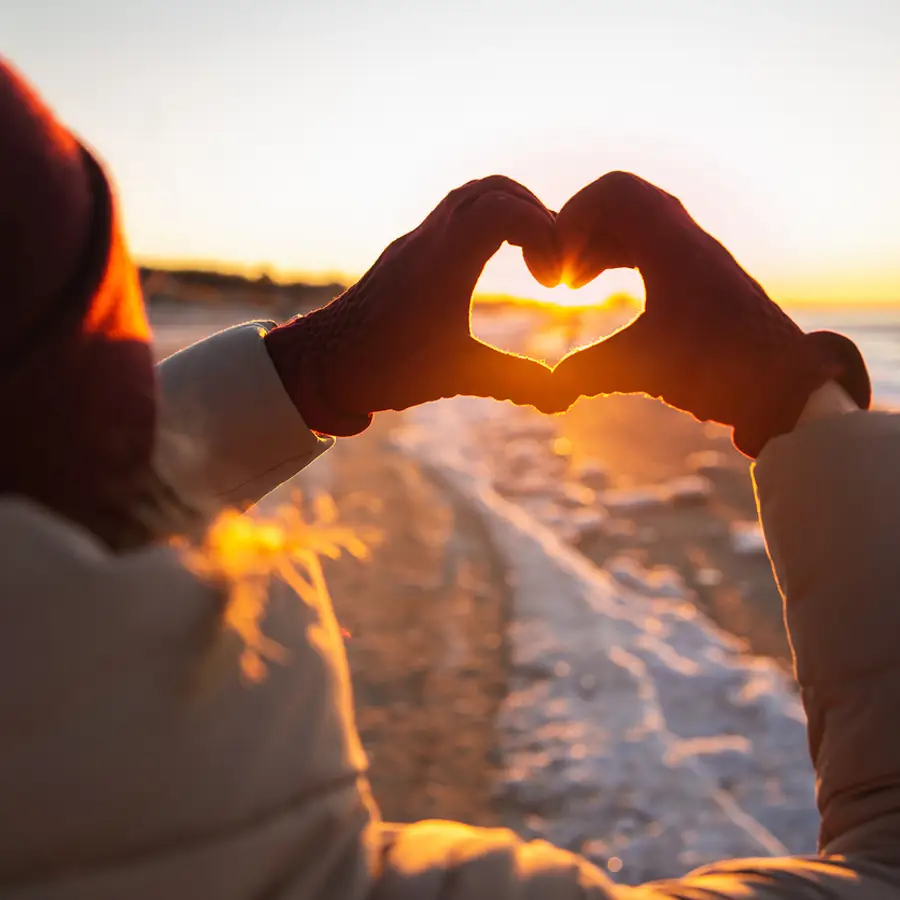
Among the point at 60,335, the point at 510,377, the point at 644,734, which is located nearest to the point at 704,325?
the point at 510,377

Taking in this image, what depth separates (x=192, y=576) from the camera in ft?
1.16

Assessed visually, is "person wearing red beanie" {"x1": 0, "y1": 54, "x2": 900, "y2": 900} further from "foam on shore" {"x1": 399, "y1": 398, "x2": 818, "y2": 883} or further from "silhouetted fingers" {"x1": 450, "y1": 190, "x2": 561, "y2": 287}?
"foam on shore" {"x1": 399, "y1": 398, "x2": 818, "y2": 883}

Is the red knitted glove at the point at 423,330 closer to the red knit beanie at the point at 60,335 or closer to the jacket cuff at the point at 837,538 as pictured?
the jacket cuff at the point at 837,538

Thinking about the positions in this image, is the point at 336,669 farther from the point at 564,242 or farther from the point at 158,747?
the point at 564,242

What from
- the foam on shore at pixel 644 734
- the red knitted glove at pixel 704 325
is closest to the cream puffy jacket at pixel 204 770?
the red knitted glove at pixel 704 325

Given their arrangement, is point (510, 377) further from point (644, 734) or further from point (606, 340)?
point (644, 734)

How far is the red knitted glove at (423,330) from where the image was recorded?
0.80 meters

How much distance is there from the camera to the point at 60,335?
359 mm

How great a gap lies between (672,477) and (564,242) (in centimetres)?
486

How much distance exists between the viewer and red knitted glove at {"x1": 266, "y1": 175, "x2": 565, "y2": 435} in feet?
2.62

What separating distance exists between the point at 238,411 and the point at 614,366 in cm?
49

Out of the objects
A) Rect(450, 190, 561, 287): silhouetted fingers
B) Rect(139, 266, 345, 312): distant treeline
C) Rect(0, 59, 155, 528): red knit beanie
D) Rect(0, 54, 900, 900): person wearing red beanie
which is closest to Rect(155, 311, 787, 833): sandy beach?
Rect(0, 54, 900, 900): person wearing red beanie

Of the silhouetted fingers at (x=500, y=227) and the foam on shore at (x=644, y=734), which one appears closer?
the silhouetted fingers at (x=500, y=227)

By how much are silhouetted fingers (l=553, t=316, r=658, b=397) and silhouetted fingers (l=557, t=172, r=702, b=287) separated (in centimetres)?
9
